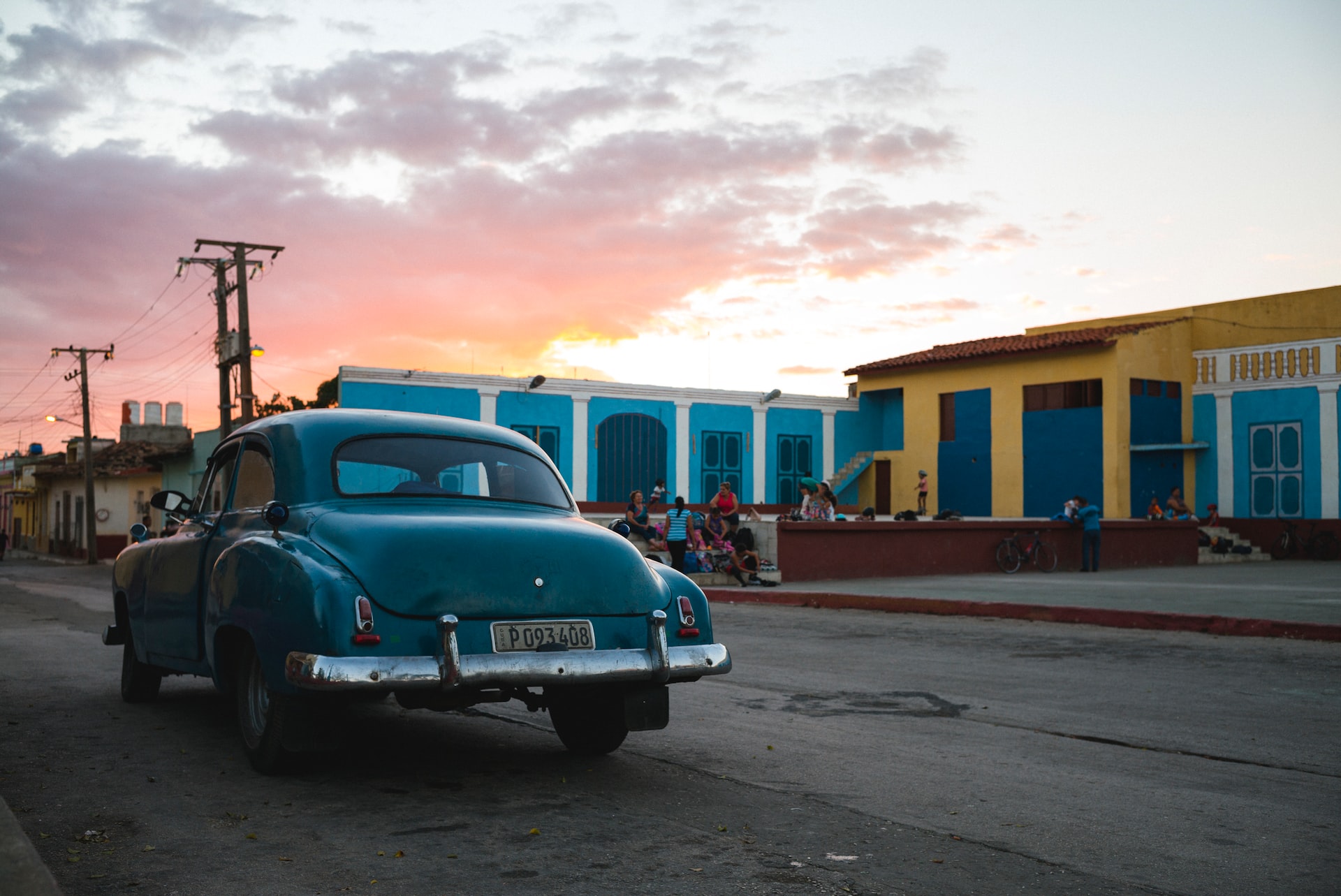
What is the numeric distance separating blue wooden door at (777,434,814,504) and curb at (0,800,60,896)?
3807cm

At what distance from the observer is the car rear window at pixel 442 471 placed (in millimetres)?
5613

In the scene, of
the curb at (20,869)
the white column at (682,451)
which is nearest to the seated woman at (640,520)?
the curb at (20,869)

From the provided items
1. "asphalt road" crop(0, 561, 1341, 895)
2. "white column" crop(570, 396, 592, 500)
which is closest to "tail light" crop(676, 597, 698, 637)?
"asphalt road" crop(0, 561, 1341, 895)

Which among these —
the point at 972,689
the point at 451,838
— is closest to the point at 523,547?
the point at 451,838

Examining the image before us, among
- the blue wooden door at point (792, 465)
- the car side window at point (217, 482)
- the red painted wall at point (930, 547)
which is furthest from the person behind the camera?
the blue wooden door at point (792, 465)

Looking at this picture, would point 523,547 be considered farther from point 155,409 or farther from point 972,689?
point 155,409

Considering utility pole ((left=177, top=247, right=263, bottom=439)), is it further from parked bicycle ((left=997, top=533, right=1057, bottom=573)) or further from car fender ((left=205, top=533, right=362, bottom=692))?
car fender ((left=205, top=533, right=362, bottom=692))

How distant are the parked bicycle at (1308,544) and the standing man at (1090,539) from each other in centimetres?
941

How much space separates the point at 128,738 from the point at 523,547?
283 centimetres

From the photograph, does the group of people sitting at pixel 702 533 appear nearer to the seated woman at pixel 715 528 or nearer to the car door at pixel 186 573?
the seated woman at pixel 715 528

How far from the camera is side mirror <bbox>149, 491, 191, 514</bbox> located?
732 centimetres

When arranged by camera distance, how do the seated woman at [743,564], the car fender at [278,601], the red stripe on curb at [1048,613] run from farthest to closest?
the seated woman at [743,564] < the red stripe on curb at [1048,613] < the car fender at [278,601]

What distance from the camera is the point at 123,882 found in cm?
377

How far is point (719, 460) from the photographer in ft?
132
